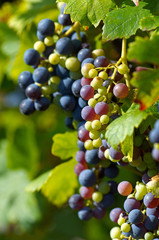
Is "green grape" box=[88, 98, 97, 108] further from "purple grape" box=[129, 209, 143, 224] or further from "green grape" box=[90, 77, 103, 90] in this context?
"purple grape" box=[129, 209, 143, 224]

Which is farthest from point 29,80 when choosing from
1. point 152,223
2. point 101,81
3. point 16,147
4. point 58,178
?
point 16,147

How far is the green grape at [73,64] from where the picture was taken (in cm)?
99

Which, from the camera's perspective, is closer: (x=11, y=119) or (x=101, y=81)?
(x=101, y=81)

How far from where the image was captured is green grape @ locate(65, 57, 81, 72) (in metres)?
0.99

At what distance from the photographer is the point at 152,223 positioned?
83cm

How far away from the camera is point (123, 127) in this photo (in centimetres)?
76

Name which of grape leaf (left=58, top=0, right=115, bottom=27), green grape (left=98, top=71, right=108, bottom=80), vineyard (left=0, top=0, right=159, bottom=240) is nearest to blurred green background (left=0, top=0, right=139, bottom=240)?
vineyard (left=0, top=0, right=159, bottom=240)

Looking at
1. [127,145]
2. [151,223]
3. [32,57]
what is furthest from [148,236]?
[32,57]

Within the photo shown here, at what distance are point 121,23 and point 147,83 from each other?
235 millimetres

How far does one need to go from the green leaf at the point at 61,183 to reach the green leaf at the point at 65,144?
0.06m

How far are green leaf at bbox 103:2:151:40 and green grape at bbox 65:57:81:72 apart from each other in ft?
0.49

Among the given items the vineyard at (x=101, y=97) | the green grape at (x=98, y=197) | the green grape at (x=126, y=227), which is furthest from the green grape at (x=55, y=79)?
the green grape at (x=126, y=227)

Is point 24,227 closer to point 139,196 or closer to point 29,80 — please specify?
point 29,80

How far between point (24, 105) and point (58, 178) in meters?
0.35
